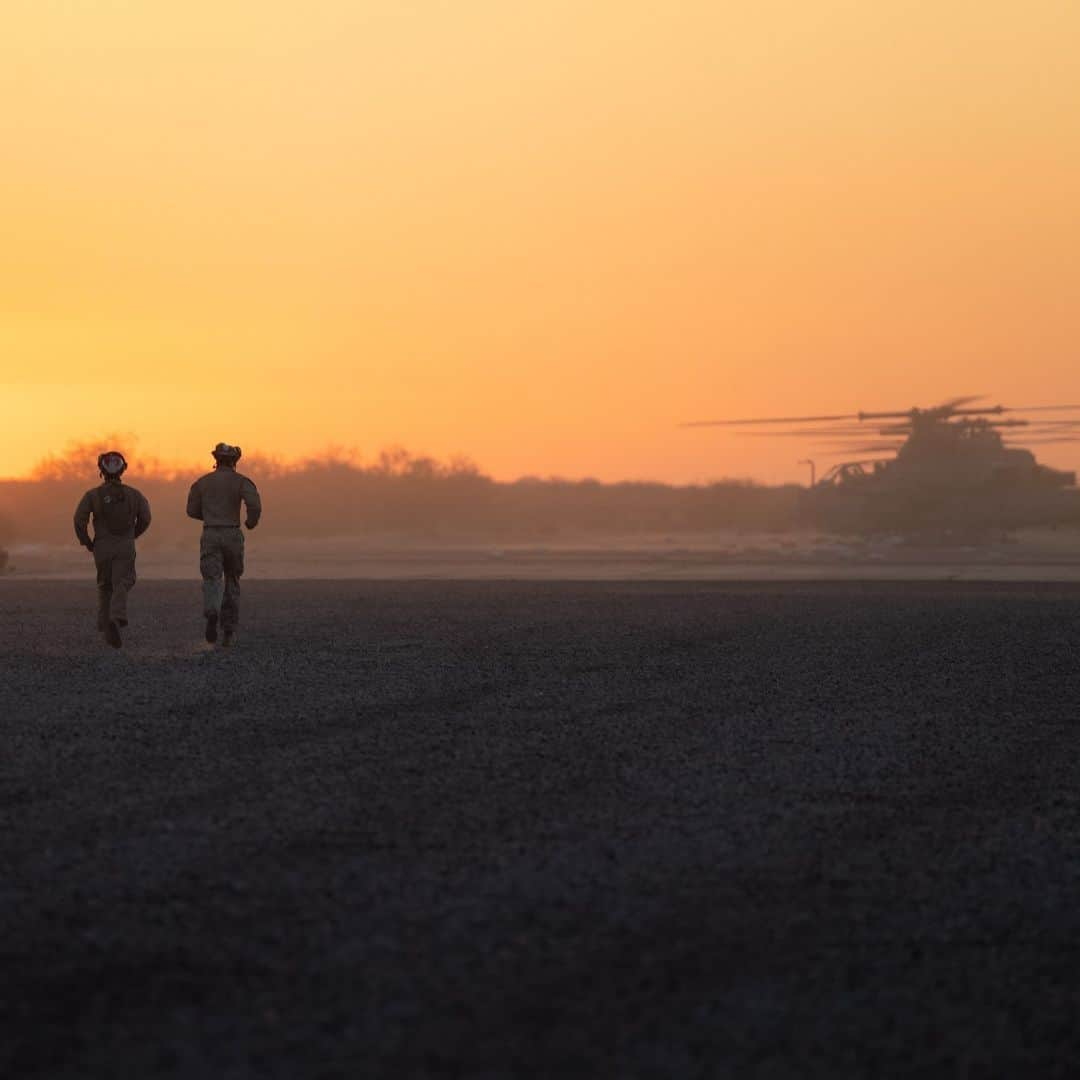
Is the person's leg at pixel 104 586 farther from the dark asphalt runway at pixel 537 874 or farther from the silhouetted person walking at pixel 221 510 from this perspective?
the dark asphalt runway at pixel 537 874

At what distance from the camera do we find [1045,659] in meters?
17.0

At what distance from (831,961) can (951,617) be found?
1879 cm

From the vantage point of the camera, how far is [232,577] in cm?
1756

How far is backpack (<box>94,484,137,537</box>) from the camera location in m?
16.9

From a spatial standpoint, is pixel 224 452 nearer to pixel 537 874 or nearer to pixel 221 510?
pixel 221 510

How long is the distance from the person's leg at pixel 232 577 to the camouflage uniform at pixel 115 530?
0.93 m

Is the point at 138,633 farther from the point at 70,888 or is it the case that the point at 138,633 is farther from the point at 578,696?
the point at 70,888

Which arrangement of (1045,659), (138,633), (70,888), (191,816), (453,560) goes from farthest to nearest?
(453,560) < (138,633) < (1045,659) < (191,816) < (70,888)

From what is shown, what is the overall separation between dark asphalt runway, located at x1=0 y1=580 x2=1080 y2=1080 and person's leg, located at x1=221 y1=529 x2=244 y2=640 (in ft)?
7.73

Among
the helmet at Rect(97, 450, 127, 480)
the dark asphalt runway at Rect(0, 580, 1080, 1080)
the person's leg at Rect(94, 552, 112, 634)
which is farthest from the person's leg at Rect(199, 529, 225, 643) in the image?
the dark asphalt runway at Rect(0, 580, 1080, 1080)

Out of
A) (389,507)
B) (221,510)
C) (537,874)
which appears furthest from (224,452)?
(389,507)

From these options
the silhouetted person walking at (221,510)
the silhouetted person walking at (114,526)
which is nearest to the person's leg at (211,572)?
the silhouetted person walking at (221,510)

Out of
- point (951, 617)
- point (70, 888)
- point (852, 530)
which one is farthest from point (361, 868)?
point (852, 530)

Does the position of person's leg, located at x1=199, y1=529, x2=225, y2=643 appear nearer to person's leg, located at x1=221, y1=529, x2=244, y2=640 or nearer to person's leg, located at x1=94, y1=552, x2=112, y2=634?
person's leg, located at x1=221, y1=529, x2=244, y2=640
